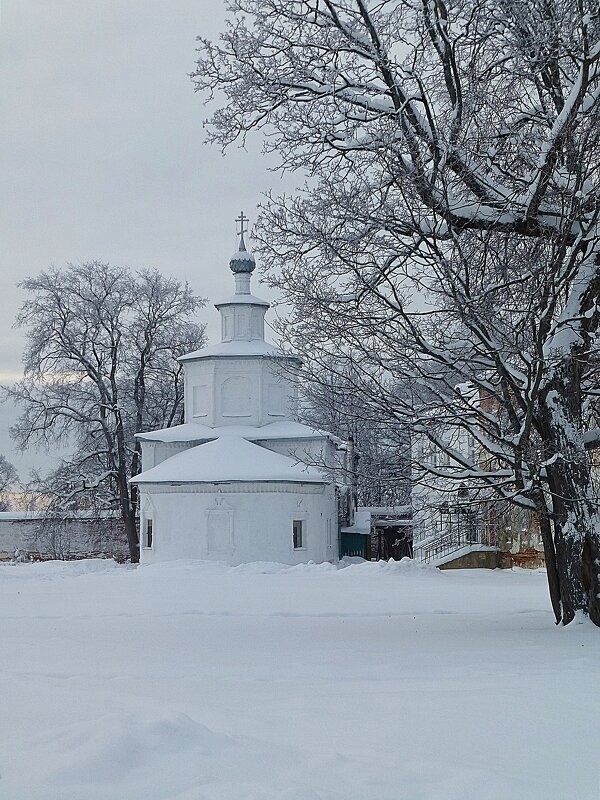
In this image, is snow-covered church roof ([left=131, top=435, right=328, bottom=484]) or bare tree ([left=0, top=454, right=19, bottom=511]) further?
bare tree ([left=0, top=454, right=19, bottom=511])

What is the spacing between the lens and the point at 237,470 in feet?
112

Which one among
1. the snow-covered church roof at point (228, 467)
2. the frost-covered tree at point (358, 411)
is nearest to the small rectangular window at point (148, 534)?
the snow-covered church roof at point (228, 467)

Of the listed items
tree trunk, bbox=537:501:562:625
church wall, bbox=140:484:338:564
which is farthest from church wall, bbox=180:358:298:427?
tree trunk, bbox=537:501:562:625

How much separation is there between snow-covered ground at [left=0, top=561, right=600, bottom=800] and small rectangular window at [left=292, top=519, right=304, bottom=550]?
1916 cm

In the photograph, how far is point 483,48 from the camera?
1138 cm

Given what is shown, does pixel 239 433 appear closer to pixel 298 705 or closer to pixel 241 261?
pixel 241 261

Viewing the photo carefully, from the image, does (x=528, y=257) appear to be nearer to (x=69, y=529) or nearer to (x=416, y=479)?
(x=416, y=479)

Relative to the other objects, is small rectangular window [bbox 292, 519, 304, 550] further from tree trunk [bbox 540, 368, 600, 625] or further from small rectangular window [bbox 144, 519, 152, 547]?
tree trunk [bbox 540, 368, 600, 625]

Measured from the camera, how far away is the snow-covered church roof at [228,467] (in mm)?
34000

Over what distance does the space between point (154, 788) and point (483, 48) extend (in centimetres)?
936

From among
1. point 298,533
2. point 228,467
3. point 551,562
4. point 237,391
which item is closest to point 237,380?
point 237,391

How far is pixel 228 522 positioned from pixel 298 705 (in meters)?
27.2

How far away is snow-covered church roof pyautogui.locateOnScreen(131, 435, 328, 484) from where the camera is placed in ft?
112

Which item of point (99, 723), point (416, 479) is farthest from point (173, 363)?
point (99, 723)
